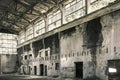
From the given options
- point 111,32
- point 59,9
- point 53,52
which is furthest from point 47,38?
point 111,32

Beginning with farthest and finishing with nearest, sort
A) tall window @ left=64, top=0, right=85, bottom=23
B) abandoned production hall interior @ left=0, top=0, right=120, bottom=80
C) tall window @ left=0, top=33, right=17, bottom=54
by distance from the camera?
tall window @ left=0, top=33, right=17, bottom=54
tall window @ left=64, top=0, right=85, bottom=23
abandoned production hall interior @ left=0, top=0, right=120, bottom=80

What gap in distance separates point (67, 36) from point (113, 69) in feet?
22.7

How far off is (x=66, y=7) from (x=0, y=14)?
39.1 feet

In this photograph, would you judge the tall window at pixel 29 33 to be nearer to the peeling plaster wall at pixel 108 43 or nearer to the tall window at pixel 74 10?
the tall window at pixel 74 10

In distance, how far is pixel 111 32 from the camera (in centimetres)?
1382

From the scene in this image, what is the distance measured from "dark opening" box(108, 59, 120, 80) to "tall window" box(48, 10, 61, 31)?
929 centimetres

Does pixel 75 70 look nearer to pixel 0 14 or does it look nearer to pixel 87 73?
pixel 87 73

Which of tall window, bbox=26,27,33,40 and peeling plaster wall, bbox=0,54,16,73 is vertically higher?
tall window, bbox=26,27,33,40

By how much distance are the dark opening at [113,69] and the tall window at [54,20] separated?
30.5 ft

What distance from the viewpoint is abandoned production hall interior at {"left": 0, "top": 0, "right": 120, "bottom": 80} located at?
46.0 ft

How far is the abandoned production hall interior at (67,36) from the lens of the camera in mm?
14023

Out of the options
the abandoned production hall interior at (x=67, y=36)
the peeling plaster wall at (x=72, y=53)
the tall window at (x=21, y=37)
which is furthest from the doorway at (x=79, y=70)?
the tall window at (x=21, y=37)

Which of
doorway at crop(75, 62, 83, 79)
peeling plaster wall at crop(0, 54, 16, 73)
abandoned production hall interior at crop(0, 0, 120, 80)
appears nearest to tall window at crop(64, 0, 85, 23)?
abandoned production hall interior at crop(0, 0, 120, 80)

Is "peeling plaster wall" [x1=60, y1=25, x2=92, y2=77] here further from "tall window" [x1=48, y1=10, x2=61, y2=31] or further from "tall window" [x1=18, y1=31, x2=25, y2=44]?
"tall window" [x1=18, y1=31, x2=25, y2=44]
